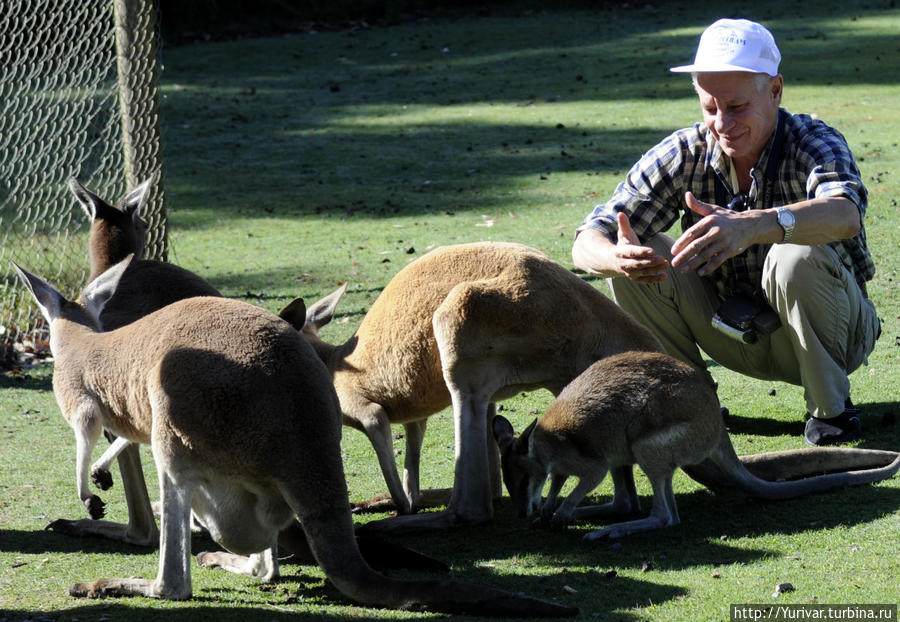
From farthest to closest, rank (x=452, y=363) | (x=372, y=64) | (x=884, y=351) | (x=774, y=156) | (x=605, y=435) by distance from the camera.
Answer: (x=372, y=64) → (x=884, y=351) → (x=774, y=156) → (x=452, y=363) → (x=605, y=435)

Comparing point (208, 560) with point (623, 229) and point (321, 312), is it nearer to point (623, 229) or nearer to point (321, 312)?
point (321, 312)

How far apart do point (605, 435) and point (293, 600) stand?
0.86m

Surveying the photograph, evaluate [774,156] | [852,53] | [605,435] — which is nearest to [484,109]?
[852,53]

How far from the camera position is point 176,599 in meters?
2.76

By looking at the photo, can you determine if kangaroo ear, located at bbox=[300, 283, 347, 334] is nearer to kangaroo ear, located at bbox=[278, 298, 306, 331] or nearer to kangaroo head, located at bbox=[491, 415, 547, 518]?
kangaroo ear, located at bbox=[278, 298, 306, 331]

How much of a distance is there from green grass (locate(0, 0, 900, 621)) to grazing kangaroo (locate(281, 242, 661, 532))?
0.63 feet

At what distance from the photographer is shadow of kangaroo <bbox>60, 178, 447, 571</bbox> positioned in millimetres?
2902

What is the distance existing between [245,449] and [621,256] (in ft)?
4.05

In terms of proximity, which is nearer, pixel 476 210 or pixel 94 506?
pixel 94 506

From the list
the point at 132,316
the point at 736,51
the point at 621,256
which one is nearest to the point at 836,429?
the point at 621,256

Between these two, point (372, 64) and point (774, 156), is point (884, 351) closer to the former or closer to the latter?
point (774, 156)

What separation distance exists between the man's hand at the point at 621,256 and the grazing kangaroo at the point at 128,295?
1119mm

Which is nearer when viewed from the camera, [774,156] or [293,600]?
Result: [293,600]

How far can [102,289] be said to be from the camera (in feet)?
10.4
